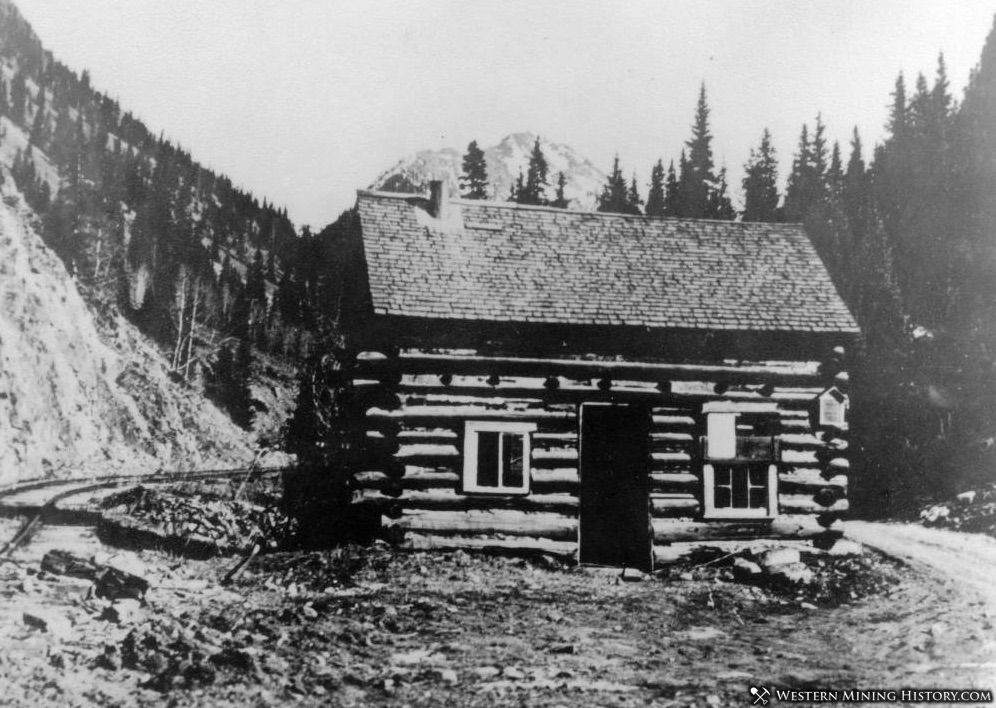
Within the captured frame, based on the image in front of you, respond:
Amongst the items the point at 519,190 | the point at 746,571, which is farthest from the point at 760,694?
the point at 519,190

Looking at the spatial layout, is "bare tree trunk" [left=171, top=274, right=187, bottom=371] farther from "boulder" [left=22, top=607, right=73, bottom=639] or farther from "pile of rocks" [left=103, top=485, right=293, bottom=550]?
"boulder" [left=22, top=607, right=73, bottom=639]

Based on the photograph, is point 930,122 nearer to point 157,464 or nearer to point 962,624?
point 962,624

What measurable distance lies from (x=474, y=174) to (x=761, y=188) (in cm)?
2114

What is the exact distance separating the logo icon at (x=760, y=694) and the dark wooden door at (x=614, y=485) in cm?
524

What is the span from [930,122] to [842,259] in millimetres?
16286

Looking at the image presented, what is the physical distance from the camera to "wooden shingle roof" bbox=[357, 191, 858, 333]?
11.5 meters

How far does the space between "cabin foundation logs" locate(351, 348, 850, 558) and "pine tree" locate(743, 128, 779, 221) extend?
30.7 meters

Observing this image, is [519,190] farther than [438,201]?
Yes

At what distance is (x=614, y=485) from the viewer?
12.0 metres

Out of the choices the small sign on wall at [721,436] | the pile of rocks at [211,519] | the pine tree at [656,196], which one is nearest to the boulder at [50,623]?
the pile of rocks at [211,519]

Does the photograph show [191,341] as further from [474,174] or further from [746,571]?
[746,571]

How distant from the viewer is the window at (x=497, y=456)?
11031 mm

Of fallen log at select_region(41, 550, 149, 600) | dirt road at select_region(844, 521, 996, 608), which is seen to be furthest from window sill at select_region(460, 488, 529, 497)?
dirt road at select_region(844, 521, 996, 608)

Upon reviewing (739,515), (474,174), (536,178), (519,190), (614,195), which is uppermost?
(614,195)
